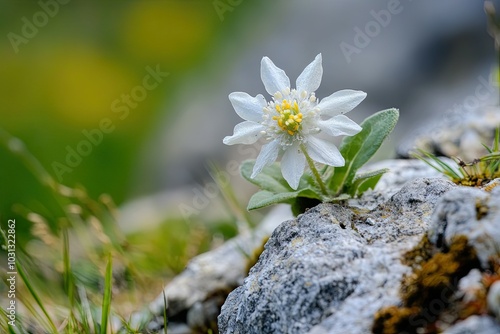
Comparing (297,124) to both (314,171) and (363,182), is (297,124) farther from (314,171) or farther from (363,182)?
(363,182)

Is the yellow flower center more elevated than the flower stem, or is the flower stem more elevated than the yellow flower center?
the yellow flower center

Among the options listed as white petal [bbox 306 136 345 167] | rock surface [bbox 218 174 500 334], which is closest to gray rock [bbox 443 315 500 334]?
rock surface [bbox 218 174 500 334]

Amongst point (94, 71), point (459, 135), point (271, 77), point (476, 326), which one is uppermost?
point (94, 71)

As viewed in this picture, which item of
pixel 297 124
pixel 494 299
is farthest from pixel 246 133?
pixel 494 299

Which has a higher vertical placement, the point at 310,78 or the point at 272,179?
the point at 310,78

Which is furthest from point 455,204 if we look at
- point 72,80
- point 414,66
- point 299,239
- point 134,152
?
point 72,80

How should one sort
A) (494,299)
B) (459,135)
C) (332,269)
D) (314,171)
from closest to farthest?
(494,299), (332,269), (314,171), (459,135)

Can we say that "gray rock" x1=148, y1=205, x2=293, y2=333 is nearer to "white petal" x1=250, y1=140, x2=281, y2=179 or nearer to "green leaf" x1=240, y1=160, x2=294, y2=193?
"green leaf" x1=240, y1=160, x2=294, y2=193
